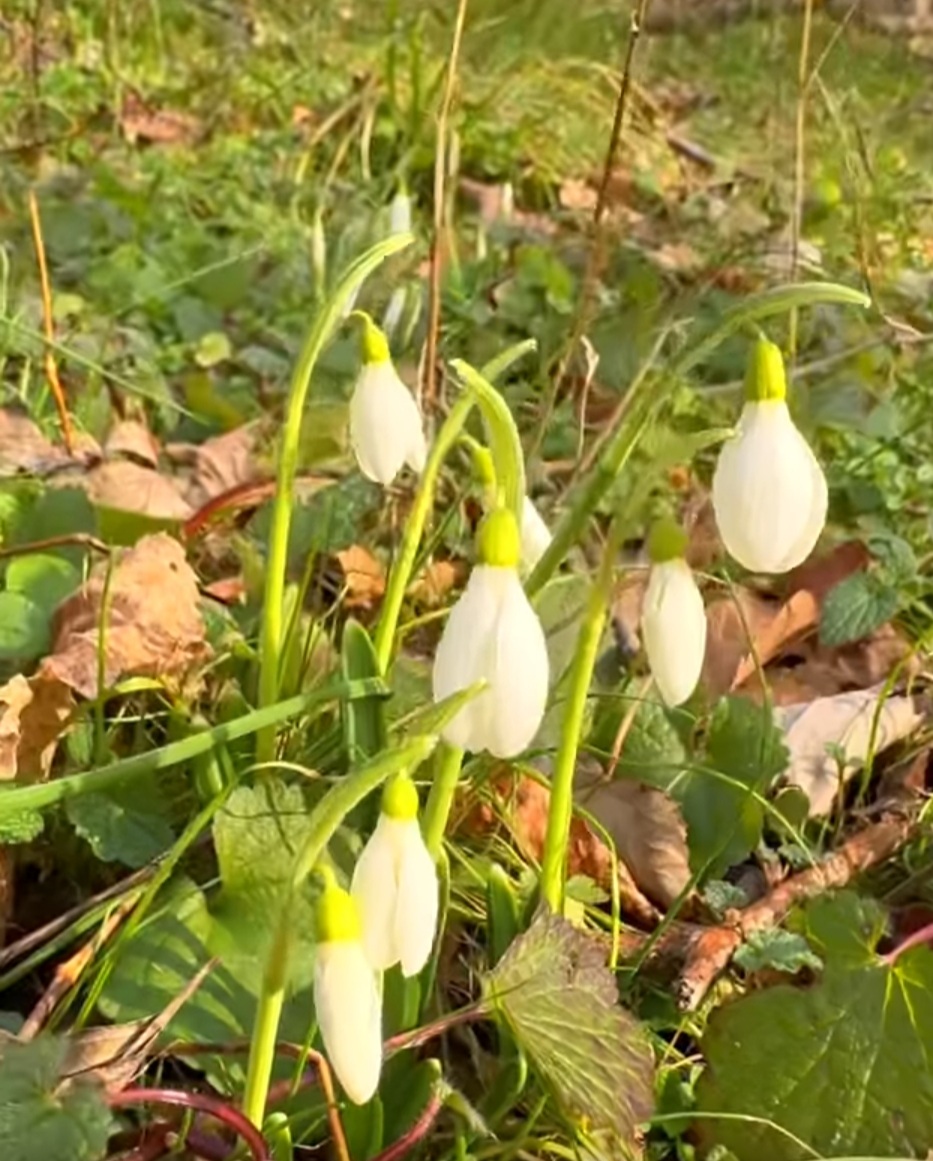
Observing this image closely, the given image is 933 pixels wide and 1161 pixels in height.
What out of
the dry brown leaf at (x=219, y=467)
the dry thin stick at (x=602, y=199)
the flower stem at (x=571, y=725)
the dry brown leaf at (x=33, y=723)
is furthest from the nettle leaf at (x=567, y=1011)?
the dry brown leaf at (x=219, y=467)

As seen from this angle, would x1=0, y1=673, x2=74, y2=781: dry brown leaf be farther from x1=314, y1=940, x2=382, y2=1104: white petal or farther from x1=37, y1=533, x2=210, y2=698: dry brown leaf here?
x1=314, y1=940, x2=382, y2=1104: white petal

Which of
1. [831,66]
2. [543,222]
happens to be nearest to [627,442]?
[831,66]

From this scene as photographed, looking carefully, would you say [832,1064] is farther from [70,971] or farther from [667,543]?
[70,971]

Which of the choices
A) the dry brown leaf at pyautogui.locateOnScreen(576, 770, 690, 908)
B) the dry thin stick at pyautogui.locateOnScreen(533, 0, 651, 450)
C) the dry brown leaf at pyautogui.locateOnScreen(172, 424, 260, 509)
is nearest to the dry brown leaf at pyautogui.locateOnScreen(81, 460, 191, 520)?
the dry brown leaf at pyautogui.locateOnScreen(172, 424, 260, 509)

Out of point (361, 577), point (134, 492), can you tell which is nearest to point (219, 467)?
point (134, 492)

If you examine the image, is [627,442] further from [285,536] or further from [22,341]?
[22,341]
